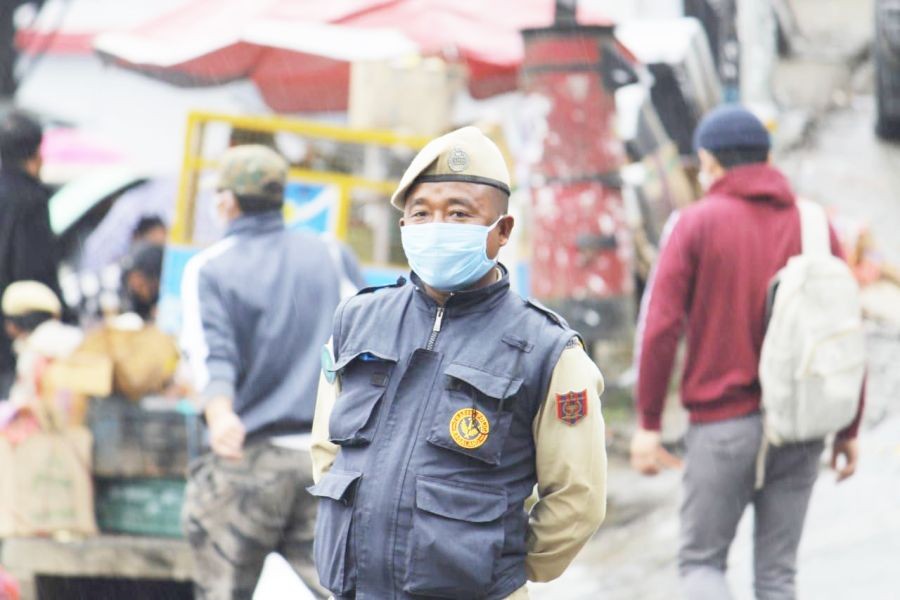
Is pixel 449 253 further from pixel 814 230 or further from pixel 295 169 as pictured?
pixel 295 169

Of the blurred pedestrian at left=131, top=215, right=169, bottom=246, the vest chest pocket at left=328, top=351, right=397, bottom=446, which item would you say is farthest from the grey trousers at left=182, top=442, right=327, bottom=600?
the blurred pedestrian at left=131, top=215, right=169, bottom=246

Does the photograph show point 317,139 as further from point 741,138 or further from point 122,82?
point 122,82

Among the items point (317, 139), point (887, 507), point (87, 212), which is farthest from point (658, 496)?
point (87, 212)

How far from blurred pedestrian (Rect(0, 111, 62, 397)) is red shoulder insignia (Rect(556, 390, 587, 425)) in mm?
5044

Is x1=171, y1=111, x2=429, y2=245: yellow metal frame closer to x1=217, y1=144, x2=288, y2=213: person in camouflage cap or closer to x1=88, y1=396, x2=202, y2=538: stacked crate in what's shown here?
x1=88, y1=396, x2=202, y2=538: stacked crate

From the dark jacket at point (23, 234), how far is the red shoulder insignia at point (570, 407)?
5.11 m

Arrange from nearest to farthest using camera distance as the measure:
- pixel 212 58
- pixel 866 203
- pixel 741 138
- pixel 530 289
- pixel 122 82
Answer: pixel 741 138
pixel 530 289
pixel 212 58
pixel 866 203
pixel 122 82

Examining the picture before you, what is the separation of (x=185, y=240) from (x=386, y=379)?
6.03m

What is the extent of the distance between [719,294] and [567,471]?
192 centimetres

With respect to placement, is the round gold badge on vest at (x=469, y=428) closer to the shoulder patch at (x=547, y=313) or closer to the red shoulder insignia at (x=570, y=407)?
the red shoulder insignia at (x=570, y=407)

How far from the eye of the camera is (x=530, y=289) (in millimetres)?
9008

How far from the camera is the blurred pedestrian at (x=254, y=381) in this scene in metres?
4.70

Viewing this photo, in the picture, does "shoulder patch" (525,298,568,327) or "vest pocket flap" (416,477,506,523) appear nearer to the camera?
"vest pocket flap" (416,477,506,523)

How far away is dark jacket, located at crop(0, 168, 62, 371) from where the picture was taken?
7.36 m
